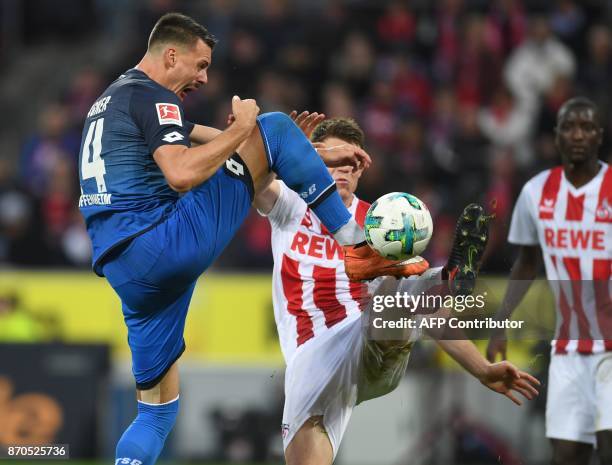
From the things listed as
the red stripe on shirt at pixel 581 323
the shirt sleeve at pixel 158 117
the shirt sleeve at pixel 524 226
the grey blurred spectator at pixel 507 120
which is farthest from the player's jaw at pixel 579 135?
the grey blurred spectator at pixel 507 120

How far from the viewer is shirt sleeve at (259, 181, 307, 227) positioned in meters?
6.91

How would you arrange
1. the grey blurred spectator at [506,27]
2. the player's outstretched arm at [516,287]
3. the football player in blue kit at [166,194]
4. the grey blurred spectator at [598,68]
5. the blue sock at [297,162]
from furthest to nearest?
the grey blurred spectator at [506,27] → the grey blurred spectator at [598,68] → the player's outstretched arm at [516,287] → the blue sock at [297,162] → the football player in blue kit at [166,194]

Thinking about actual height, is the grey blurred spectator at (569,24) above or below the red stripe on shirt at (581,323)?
above

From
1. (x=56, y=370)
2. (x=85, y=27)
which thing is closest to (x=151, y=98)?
(x=56, y=370)

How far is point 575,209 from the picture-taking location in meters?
7.19

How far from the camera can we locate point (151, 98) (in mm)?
6055

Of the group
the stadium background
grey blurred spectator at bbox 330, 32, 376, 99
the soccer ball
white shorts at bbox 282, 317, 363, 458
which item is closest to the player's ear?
the soccer ball

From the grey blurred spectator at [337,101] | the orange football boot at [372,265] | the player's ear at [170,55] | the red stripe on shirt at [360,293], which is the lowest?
the red stripe on shirt at [360,293]

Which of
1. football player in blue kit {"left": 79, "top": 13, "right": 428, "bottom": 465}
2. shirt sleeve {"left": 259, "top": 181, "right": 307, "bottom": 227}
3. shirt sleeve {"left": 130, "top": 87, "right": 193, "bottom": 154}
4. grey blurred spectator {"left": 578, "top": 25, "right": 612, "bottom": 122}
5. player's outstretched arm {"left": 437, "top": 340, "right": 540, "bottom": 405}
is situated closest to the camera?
shirt sleeve {"left": 130, "top": 87, "right": 193, "bottom": 154}

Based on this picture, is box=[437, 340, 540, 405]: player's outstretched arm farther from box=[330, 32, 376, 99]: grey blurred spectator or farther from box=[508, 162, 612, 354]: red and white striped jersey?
box=[330, 32, 376, 99]: grey blurred spectator

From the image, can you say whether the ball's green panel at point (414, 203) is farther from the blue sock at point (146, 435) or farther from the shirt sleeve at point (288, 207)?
the blue sock at point (146, 435)

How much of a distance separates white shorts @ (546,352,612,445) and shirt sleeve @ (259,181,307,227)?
1.76 meters

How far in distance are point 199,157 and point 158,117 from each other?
0.34m

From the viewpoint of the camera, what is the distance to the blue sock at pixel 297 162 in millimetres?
6227
